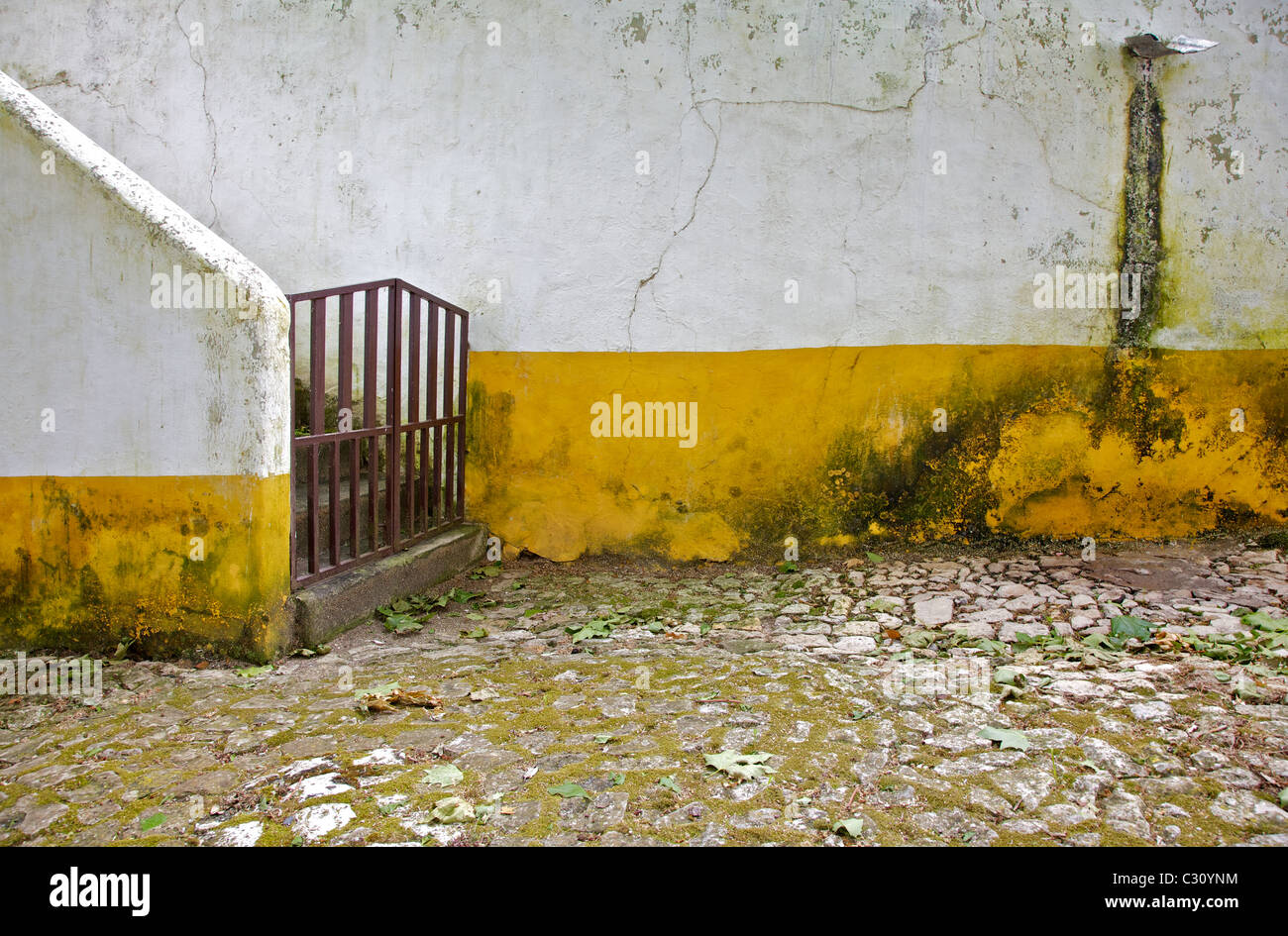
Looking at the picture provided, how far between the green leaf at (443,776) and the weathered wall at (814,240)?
2.99 metres

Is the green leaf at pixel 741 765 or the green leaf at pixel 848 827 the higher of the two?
the green leaf at pixel 741 765

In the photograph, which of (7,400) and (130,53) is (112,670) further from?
(130,53)

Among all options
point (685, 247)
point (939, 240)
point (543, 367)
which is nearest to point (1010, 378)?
point (939, 240)

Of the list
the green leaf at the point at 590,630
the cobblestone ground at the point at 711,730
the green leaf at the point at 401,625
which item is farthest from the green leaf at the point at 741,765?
the green leaf at the point at 401,625

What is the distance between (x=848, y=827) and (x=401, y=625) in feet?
8.75

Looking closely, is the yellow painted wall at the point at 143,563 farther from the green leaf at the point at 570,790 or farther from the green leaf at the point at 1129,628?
the green leaf at the point at 1129,628

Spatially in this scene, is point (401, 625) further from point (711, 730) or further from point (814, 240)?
point (814, 240)

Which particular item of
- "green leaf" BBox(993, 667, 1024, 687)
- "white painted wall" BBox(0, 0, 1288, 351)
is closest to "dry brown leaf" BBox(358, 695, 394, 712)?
"green leaf" BBox(993, 667, 1024, 687)

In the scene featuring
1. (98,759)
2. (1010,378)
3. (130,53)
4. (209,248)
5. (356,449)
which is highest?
(130,53)

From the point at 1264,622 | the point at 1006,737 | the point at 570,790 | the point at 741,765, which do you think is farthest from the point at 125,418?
the point at 1264,622

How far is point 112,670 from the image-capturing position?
12.1 feet

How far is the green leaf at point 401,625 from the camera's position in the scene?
434 cm

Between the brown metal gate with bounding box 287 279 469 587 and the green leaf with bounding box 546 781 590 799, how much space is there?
196cm

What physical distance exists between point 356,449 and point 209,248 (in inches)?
43.8
